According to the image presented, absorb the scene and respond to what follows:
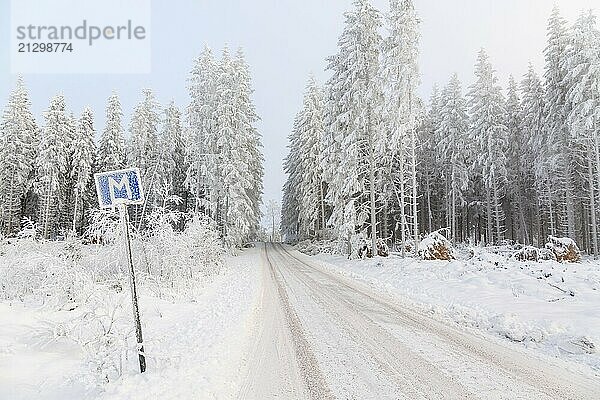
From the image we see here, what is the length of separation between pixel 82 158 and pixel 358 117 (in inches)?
1173

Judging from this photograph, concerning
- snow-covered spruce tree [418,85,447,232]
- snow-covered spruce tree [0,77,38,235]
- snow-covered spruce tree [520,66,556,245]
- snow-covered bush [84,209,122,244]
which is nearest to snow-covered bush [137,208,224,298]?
snow-covered bush [84,209,122,244]

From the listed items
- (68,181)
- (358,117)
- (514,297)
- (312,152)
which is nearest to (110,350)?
(514,297)

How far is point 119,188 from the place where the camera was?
532 cm

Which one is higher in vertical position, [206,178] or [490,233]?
[206,178]

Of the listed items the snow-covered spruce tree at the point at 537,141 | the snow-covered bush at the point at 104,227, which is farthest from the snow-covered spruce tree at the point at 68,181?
the snow-covered spruce tree at the point at 537,141

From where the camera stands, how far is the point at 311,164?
4191 cm

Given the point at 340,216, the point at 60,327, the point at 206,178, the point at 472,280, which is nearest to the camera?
the point at 60,327

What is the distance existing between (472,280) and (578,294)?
3465mm

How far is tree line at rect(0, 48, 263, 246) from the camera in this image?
1297 inches

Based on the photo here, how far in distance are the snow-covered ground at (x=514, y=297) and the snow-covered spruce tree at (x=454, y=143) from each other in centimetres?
1968

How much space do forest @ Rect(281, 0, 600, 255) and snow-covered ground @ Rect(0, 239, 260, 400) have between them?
1646 centimetres

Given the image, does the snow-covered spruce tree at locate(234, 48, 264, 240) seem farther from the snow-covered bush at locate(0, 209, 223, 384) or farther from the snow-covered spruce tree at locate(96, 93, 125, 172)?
the snow-covered bush at locate(0, 209, 223, 384)

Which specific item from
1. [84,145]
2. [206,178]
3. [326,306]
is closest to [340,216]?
[206,178]

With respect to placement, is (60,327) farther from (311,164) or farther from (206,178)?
(311,164)
